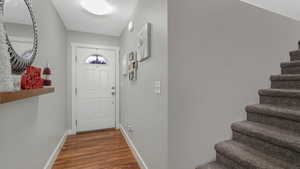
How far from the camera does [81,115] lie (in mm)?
3197

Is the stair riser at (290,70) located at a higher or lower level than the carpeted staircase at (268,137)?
higher

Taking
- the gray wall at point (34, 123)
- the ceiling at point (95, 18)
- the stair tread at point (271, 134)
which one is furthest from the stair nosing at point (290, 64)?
the gray wall at point (34, 123)

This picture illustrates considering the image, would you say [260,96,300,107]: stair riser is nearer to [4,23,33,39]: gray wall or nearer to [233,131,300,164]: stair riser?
[233,131,300,164]: stair riser

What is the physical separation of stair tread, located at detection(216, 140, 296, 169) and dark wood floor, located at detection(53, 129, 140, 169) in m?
1.27

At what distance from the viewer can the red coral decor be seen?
41.9 inches

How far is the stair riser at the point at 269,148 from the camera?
1027mm

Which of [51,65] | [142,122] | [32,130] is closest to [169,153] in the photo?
[142,122]

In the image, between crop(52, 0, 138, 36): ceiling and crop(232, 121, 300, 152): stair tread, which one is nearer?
crop(232, 121, 300, 152): stair tread

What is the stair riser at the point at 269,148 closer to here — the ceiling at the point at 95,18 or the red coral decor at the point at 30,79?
the red coral decor at the point at 30,79

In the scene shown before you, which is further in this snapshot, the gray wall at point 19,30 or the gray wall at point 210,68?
the gray wall at point 210,68

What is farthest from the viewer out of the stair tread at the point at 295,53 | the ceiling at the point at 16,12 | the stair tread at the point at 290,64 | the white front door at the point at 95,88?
the white front door at the point at 95,88

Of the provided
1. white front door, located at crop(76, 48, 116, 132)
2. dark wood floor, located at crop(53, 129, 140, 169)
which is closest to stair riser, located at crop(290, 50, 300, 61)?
dark wood floor, located at crop(53, 129, 140, 169)

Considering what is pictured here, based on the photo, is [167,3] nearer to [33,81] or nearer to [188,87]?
[188,87]

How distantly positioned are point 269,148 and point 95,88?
129 inches
